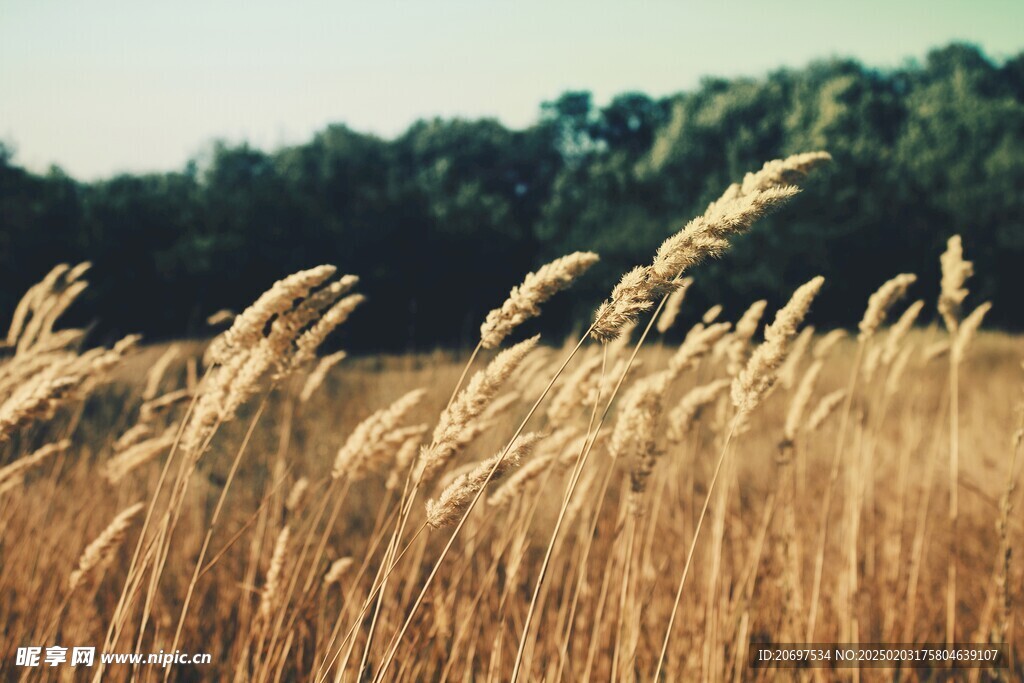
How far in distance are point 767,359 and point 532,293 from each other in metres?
0.41

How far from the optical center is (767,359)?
1.15 meters

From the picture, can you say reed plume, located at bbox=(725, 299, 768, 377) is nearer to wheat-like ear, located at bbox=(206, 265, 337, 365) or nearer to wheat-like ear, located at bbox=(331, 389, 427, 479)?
wheat-like ear, located at bbox=(331, 389, 427, 479)

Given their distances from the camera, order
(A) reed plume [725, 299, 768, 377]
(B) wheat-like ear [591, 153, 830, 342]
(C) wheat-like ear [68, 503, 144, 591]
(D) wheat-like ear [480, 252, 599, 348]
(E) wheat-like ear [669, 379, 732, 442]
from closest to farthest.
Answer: (B) wheat-like ear [591, 153, 830, 342]
(D) wheat-like ear [480, 252, 599, 348]
(C) wheat-like ear [68, 503, 144, 591]
(E) wheat-like ear [669, 379, 732, 442]
(A) reed plume [725, 299, 768, 377]

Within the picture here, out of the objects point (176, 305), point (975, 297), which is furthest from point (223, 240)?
point (975, 297)

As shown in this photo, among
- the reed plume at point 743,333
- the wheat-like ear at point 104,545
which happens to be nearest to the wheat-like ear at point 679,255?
the reed plume at point 743,333

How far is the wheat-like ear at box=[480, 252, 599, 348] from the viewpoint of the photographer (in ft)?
3.47

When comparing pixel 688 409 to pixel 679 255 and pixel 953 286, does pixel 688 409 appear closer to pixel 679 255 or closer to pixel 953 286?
pixel 679 255

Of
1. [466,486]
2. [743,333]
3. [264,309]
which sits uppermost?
[743,333]

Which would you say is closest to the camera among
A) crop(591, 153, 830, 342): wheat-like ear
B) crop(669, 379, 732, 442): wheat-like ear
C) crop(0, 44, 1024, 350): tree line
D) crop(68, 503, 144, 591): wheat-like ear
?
crop(591, 153, 830, 342): wheat-like ear

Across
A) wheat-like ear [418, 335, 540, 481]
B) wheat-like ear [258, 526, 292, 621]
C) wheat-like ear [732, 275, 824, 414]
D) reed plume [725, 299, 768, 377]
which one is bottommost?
wheat-like ear [258, 526, 292, 621]

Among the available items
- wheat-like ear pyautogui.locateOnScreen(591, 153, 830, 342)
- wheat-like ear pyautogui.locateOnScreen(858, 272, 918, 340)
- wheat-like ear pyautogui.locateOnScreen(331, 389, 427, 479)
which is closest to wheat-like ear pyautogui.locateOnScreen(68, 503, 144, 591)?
wheat-like ear pyautogui.locateOnScreen(331, 389, 427, 479)

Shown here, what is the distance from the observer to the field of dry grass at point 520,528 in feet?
3.76

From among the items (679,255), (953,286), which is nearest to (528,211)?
(953,286)

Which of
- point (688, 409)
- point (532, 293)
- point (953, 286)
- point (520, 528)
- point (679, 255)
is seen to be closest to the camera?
point (679, 255)
